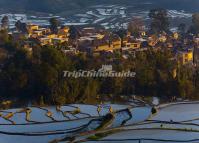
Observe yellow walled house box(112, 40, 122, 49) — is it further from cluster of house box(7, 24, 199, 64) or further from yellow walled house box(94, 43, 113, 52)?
yellow walled house box(94, 43, 113, 52)

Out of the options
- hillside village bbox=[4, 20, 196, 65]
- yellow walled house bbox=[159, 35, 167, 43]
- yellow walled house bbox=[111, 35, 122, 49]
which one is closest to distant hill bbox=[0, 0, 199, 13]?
hillside village bbox=[4, 20, 196, 65]

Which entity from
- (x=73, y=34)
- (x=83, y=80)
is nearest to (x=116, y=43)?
(x=73, y=34)

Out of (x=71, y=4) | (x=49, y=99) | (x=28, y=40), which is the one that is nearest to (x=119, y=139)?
(x=49, y=99)

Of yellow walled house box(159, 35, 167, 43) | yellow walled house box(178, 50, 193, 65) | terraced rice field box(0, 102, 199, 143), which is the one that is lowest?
yellow walled house box(178, 50, 193, 65)

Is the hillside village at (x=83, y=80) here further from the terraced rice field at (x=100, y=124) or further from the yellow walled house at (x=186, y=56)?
the yellow walled house at (x=186, y=56)

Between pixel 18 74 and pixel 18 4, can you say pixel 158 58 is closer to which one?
pixel 18 74

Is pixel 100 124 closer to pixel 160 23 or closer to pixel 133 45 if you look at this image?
pixel 133 45

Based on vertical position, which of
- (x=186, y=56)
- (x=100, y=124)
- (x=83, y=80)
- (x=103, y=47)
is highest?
(x=100, y=124)

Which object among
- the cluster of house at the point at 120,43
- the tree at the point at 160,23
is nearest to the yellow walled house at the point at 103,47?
the cluster of house at the point at 120,43
